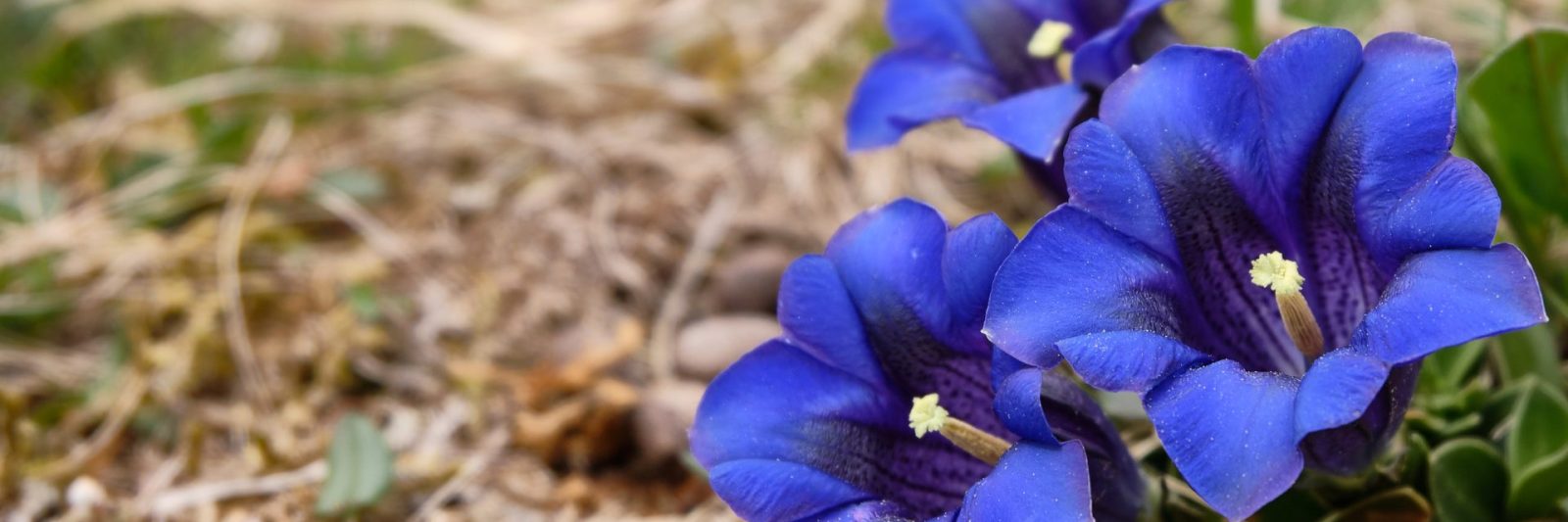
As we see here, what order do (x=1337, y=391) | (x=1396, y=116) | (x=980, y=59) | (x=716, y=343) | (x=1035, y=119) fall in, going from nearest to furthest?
1. (x=1337, y=391)
2. (x=1396, y=116)
3. (x=1035, y=119)
4. (x=980, y=59)
5. (x=716, y=343)

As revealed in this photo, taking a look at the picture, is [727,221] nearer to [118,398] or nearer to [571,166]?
[571,166]

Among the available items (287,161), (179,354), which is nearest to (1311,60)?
(179,354)

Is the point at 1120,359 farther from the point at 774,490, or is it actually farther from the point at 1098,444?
the point at 774,490

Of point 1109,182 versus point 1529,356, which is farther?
point 1529,356

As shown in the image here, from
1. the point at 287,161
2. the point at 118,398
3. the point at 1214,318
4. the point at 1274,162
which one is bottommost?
the point at 1214,318

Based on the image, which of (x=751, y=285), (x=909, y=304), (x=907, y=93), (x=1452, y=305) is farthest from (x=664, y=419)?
(x=1452, y=305)
